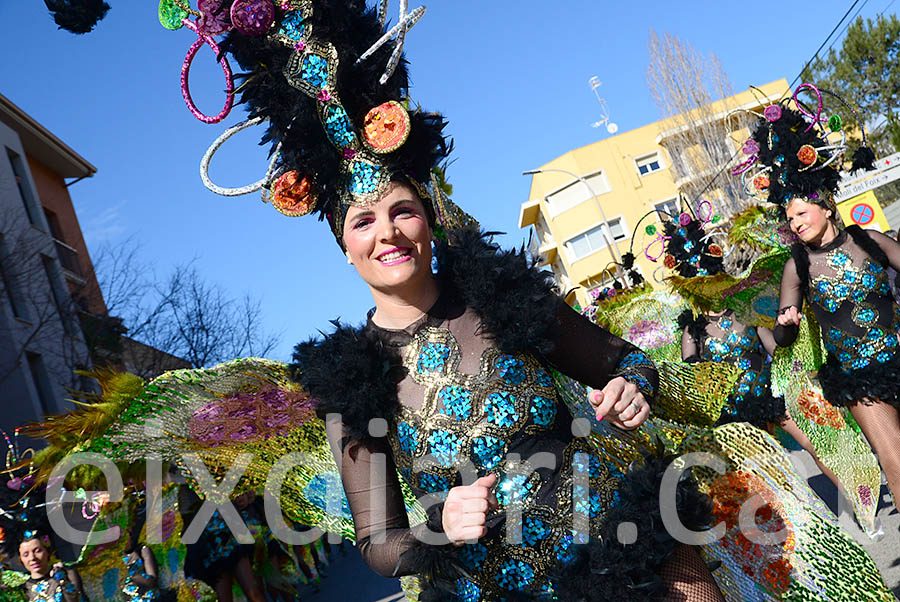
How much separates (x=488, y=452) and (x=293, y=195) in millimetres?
976

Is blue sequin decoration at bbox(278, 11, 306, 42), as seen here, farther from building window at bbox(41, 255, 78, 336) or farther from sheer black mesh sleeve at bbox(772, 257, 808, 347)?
building window at bbox(41, 255, 78, 336)

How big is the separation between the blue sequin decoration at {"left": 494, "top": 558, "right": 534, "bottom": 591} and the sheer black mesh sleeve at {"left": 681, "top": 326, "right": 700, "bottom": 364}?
6504 millimetres

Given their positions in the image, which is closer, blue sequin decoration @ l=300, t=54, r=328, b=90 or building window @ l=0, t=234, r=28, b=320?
blue sequin decoration @ l=300, t=54, r=328, b=90

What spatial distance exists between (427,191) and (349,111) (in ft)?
1.08

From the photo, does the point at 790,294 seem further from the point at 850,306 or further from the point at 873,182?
the point at 873,182

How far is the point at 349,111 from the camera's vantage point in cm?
265

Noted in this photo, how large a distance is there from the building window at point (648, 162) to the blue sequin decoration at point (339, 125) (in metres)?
45.4

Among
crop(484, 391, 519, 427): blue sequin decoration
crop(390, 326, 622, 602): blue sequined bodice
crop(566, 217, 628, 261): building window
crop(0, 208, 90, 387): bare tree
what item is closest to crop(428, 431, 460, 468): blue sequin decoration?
crop(390, 326, 622, 602): blue sequined bodice

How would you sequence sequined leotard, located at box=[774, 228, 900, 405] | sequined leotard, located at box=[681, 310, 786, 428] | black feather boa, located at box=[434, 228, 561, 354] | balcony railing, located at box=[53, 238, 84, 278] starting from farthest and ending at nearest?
1. balcony railing, located at box=[53, 238, 84, 278]
2. sequined leotard, located at box=[681, 310, 786, 428]
3. sequined leotard, located at box=[774, 228, 900, 405]
4. black feather boa, located at box=[434, 228, 561, 354]

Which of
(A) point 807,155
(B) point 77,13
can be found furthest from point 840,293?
(B) point 77,13

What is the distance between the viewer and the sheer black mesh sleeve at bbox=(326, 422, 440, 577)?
2451mm

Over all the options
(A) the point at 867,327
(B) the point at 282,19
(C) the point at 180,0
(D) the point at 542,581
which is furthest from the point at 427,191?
(A) the point at 867,327

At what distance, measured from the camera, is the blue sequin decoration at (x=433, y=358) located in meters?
2.50

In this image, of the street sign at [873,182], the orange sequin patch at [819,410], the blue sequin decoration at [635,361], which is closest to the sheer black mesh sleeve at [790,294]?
the orange sequin patch at [819,410]
